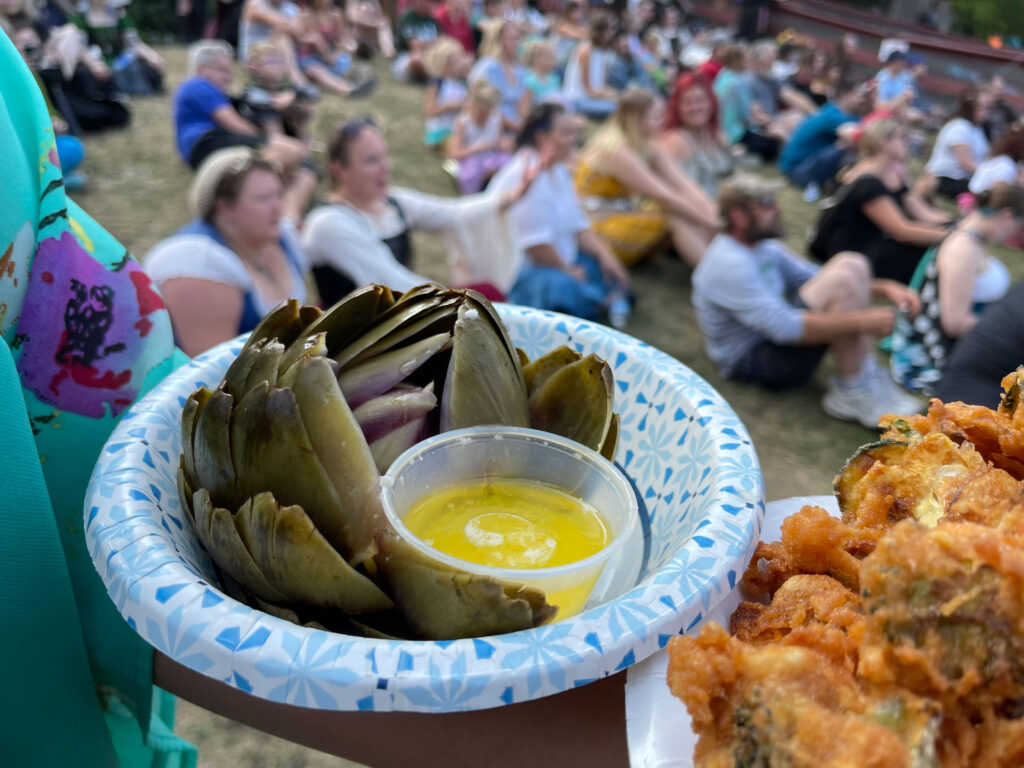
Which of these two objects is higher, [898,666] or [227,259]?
[898,666]

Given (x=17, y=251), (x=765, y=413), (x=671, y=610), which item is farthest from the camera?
(x=765, y=413)

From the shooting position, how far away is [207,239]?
265 cm

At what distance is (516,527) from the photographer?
2.29 ft

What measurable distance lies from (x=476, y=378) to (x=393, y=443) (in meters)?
0.10

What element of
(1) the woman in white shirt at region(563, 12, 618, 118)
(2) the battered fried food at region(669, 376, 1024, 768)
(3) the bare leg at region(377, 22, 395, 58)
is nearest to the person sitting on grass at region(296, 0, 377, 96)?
(3) the bare leg at region(377, 22, 395, 58)

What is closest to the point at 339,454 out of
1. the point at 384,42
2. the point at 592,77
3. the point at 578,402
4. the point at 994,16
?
the point at 578,402

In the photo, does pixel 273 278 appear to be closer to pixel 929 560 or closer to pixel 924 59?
pixel 929 560

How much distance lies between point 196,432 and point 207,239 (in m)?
2.21

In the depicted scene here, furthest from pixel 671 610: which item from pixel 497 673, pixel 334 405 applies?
pixel 334 405

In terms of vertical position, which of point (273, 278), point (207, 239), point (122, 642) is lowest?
point (273, 278)

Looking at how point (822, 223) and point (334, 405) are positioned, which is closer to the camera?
point (334, 405)

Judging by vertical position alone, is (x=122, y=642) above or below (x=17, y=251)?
below

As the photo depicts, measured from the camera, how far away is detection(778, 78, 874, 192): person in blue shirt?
22.3 ft

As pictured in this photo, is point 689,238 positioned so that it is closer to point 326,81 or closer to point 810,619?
point 810,619
